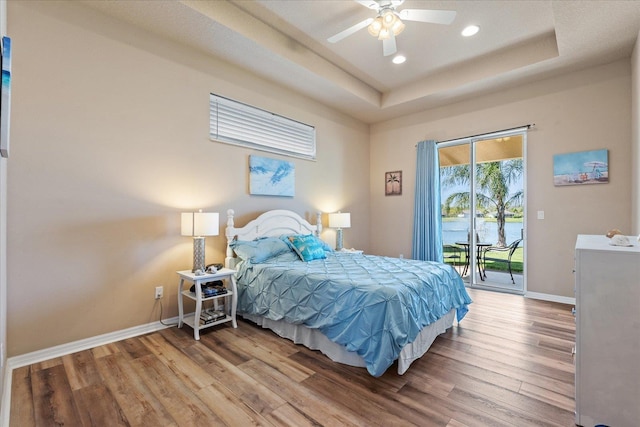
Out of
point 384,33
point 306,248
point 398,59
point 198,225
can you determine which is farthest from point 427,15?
point 198,225

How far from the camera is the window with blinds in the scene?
3.61 metres

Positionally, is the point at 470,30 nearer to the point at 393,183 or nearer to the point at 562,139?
the point at 562,139

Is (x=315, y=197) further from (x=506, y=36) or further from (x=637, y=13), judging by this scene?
(x=637, y=13)

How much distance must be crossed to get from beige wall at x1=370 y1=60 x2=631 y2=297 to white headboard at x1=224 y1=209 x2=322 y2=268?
279cm

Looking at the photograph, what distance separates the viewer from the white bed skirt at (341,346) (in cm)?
223

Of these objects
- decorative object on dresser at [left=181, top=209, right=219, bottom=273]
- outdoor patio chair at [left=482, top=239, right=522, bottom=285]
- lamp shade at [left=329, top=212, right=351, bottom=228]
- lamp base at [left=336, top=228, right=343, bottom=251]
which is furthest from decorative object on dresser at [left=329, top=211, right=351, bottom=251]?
outdoor patio chair at [left=482, top=239, right=522, bottom=285]

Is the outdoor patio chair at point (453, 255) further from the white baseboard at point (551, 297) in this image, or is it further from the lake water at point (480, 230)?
the white baseboard at point (551, 297)

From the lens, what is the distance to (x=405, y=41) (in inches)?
140

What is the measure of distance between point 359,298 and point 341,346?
0.42 metres

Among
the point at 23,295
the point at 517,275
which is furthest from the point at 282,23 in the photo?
the point at 517,275

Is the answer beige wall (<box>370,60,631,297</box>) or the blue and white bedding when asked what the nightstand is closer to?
the blue and white bedding

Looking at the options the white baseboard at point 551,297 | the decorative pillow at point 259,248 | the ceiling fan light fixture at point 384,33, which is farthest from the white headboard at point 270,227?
the white baseboard at point 551,297

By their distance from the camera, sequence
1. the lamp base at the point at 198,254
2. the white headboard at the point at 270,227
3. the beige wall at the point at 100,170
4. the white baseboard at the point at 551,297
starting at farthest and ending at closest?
the white baseboard at the point at 551,297
the white headboard at the point at 270,227
the lamp base at the point at 198,254
the beige wall at the point at 100,170

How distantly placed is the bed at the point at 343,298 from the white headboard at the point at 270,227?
0.01 meters
